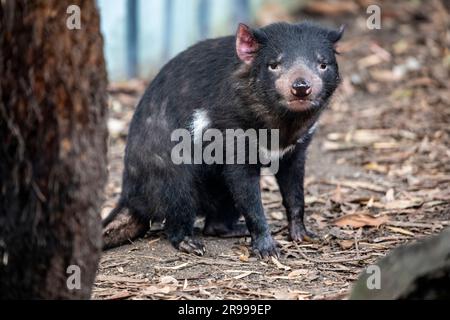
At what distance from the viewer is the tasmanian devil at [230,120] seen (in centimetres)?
531

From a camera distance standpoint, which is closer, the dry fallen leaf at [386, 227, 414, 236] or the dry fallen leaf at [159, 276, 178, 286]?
the dry fallen leaf at [159, 276, 178, 286]

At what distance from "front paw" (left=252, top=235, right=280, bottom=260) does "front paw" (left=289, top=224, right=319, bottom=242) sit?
0.29 meters

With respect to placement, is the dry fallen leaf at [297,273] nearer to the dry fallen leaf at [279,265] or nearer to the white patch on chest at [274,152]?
the dry fallen leaf at [279,265]

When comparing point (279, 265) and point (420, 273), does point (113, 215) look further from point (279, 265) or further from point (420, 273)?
point (420, 273)

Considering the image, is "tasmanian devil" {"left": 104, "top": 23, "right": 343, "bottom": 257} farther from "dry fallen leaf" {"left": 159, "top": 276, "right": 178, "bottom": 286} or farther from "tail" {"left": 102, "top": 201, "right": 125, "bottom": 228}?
"dry fallen leaf" {"left": 159, "top": 276, "right": 178, "bottom": 286}

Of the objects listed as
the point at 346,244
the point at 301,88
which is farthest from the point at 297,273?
the point at 301,88

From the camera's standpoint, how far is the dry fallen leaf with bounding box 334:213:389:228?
19.4ft

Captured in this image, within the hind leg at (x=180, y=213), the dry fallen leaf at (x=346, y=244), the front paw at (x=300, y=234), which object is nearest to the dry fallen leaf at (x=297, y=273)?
the dry fallen leaf at (x=346, y=244)

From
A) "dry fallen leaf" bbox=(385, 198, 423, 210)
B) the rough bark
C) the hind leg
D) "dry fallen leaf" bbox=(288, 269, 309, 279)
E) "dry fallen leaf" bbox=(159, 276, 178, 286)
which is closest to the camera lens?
the rough bark

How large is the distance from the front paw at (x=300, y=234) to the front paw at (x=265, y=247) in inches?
11.2

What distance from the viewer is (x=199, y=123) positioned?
5523mm

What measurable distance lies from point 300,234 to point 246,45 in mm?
1331

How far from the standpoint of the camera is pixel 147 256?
17.8ft

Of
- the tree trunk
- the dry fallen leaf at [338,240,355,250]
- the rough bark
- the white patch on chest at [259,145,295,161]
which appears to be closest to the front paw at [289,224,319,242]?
the dry fallen leaf at [338,240,355,250]
